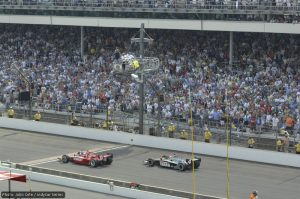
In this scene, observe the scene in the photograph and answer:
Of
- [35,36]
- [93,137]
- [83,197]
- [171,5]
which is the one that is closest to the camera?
[83,197]

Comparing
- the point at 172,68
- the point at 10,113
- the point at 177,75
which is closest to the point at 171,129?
the point at 177,75

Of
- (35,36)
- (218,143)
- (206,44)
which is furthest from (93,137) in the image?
(35,36)

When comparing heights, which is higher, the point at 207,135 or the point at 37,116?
the point at 37,116

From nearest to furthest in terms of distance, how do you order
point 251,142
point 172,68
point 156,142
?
point 251,142, point 156,142, point 172,68

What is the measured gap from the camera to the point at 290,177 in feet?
103

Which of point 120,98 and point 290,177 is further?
point 120,98

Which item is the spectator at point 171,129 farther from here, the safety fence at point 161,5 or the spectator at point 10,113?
the spectator at point 10,113

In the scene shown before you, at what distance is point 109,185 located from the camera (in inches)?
1137

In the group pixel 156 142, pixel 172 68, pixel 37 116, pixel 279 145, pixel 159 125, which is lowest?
pixel 156 142

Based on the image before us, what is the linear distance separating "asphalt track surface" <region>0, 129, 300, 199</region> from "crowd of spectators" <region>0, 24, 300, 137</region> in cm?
277

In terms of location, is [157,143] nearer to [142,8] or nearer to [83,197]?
[83,197]

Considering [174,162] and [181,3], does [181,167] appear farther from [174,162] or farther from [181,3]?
[181,3]

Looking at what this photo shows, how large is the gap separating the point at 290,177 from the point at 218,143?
4.96 m

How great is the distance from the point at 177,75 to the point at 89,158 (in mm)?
11763
